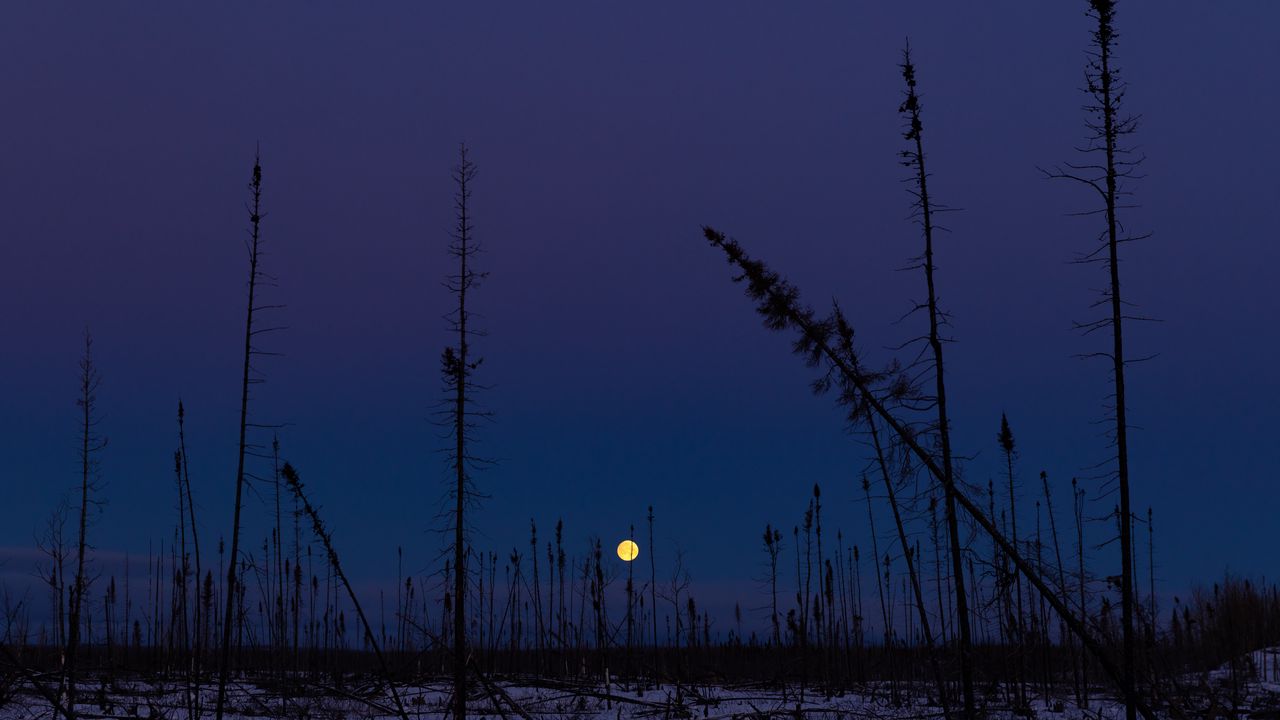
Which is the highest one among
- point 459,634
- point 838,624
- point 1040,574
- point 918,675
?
point 1040,574

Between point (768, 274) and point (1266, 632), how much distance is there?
44.5 metres

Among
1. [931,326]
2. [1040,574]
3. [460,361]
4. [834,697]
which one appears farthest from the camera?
[834,697]

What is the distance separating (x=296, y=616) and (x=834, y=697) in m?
20.0

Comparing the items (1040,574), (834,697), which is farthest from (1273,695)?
(1040,574)

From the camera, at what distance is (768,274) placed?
941cm

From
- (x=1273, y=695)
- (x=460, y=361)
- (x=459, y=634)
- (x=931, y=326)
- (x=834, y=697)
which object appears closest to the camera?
(x=931, y=326)

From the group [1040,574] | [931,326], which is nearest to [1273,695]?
[931,326]

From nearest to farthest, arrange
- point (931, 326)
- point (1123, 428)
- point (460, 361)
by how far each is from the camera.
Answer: point (1123, 428) < point (931, 326) < point (460, 361)

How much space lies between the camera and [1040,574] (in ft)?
29.9

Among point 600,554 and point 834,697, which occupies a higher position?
point 600,554

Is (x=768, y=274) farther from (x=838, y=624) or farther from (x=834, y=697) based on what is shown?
(x=838, y=624)

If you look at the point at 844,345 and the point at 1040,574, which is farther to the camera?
the point at 844,345

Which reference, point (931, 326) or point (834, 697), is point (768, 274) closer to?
point (931, 326)

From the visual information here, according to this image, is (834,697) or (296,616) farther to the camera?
(296,616)
